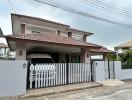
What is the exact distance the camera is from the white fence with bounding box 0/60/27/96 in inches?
349

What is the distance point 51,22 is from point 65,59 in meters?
4.62

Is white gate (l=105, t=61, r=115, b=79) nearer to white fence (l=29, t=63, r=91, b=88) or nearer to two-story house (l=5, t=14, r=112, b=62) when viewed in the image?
two-story house (l=5, t=14, r=112, b=62)

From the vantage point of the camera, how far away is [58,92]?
10047 mm

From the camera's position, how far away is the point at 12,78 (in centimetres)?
912

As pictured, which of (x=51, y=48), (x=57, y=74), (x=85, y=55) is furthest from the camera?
(x=51, y=48)

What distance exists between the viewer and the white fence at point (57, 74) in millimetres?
10719

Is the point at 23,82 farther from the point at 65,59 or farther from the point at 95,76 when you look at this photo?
the point at 65,59

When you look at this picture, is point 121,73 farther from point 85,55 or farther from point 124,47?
point 124,47

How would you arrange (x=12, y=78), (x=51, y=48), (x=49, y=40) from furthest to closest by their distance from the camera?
(x=51, y=48) < (x=49, y=40) < (x=12, y=78)

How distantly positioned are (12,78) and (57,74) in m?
3.56

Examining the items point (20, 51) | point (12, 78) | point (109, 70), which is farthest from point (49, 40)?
point (109, 70)

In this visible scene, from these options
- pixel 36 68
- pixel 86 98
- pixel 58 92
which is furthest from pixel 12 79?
pixel 86 98

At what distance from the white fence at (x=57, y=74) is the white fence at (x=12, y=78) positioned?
99 cm

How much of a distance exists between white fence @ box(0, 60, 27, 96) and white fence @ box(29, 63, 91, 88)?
0.99 meters
